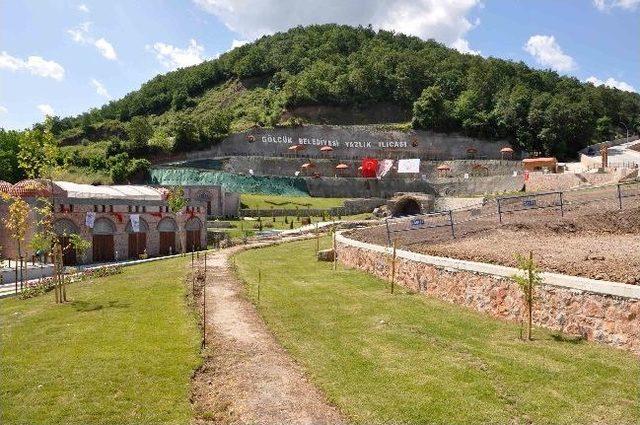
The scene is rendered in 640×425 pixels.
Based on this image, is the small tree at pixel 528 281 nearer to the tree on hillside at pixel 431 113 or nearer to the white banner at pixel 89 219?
the white banner at pixel 89 219

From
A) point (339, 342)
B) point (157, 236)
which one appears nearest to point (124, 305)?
point (339, 342)

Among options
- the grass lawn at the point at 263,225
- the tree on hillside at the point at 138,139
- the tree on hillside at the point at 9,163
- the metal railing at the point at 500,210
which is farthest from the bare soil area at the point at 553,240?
the tree on hillside at the point at 138,139

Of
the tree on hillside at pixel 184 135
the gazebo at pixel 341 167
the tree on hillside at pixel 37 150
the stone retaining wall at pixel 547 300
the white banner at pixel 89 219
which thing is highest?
the tree on hillside at pixel 184 135

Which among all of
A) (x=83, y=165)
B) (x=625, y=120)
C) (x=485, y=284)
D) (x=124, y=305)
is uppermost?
(x=625, y=120)

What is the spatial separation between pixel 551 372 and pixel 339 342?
4348 millimetres

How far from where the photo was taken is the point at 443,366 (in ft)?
32.1

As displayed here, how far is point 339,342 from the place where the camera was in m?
11.6

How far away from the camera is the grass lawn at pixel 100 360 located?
331 inches

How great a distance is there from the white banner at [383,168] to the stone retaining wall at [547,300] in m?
51.3

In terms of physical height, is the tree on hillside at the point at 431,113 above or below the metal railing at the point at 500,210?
above

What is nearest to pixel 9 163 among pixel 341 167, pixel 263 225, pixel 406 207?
pixel 263 225

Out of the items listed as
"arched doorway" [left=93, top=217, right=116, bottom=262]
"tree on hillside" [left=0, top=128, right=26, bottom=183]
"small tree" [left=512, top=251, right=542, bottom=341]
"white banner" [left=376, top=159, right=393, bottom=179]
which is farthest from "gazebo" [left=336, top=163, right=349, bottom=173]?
"small tree" [left=512, top=251, right=542, bottom=341]

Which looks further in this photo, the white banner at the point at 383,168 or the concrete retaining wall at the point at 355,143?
the concrete retaining wall at the point at 355,143

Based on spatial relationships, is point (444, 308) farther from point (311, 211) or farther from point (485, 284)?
point (311, 211)
